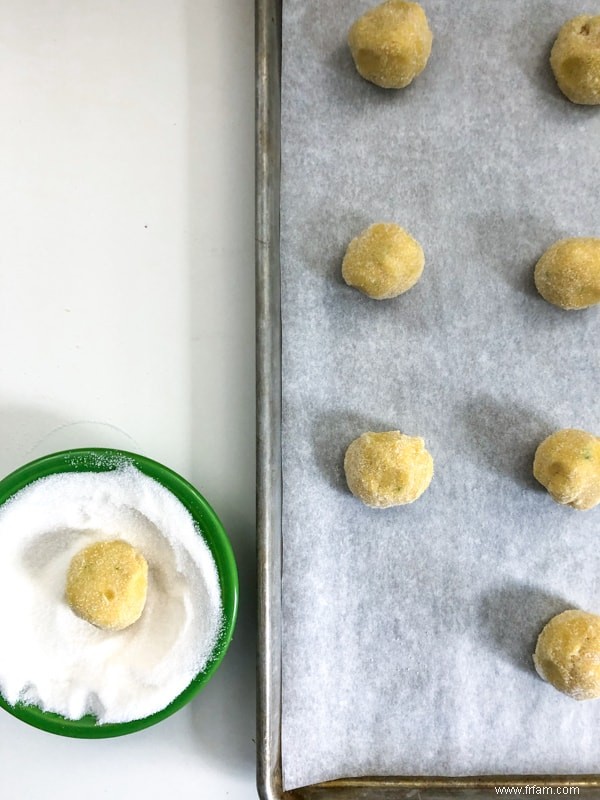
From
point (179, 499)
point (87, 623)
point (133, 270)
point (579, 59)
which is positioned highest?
point (579, 59)

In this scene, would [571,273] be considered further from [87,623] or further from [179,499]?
[87,623]

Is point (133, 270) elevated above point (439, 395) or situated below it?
above

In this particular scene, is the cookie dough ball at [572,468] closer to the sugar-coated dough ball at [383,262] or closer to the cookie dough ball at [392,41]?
the sugar-coated dough ball at [383,262]

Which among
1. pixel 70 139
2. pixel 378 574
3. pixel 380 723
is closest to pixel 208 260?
pixel 70 139

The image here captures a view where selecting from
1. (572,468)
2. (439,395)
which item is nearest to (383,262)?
(439,395)

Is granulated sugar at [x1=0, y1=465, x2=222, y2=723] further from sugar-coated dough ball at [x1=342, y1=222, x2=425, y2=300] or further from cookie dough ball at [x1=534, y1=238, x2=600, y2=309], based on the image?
cookie dough ball at [x1=534, y1=238, x2=600, y2=309]

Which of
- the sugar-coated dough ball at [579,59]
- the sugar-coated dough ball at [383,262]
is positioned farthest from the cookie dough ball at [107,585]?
the sugar-coated dough ball at [579,59]

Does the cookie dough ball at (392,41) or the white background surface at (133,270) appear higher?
the cookie dough ball at (392,41)
